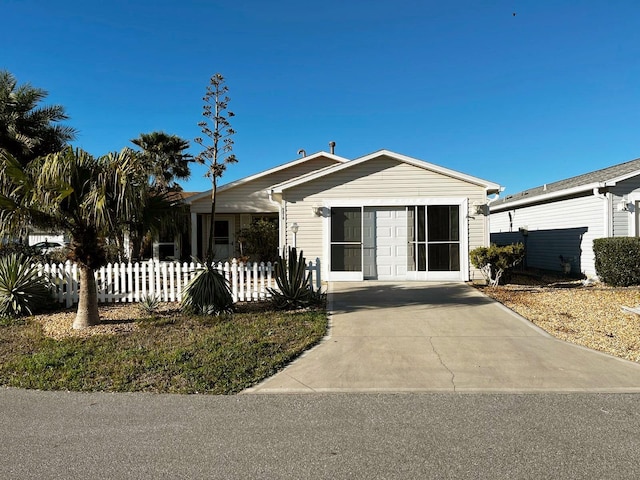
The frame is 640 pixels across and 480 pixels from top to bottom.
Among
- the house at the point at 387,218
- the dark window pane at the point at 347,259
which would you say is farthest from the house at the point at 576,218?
the dark window pane at the point at 347,259

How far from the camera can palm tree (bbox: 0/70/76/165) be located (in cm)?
1282

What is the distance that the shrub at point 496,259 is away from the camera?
36.3 ft

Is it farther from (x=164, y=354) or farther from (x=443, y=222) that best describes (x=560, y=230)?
(x=164, y=354)

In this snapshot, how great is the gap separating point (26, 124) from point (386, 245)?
11.9 meters

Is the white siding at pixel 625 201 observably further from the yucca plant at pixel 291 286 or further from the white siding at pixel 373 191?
the yucca plant at pixel 291 286

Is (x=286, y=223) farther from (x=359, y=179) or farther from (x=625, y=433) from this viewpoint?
(x=625, y=433)

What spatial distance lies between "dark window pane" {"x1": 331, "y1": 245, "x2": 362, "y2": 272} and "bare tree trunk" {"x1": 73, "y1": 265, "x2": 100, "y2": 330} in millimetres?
6826

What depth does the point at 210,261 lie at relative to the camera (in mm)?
8242

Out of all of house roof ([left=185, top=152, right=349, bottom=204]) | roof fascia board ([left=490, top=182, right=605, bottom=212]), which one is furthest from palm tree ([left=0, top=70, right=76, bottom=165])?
roof fascia board ([left=490, top=182, right=605, bottom=212])

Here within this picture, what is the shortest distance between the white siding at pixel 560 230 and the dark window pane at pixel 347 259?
723 cm

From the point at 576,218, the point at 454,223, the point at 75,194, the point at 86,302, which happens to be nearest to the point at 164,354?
the point at 86,302

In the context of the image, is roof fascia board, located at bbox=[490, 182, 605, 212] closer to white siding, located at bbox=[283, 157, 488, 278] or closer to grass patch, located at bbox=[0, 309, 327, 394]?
white siding, located at bbox=[283, 157, 488, 278]

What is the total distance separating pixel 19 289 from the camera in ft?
27.1

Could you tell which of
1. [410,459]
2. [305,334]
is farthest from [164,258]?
[410,459]
